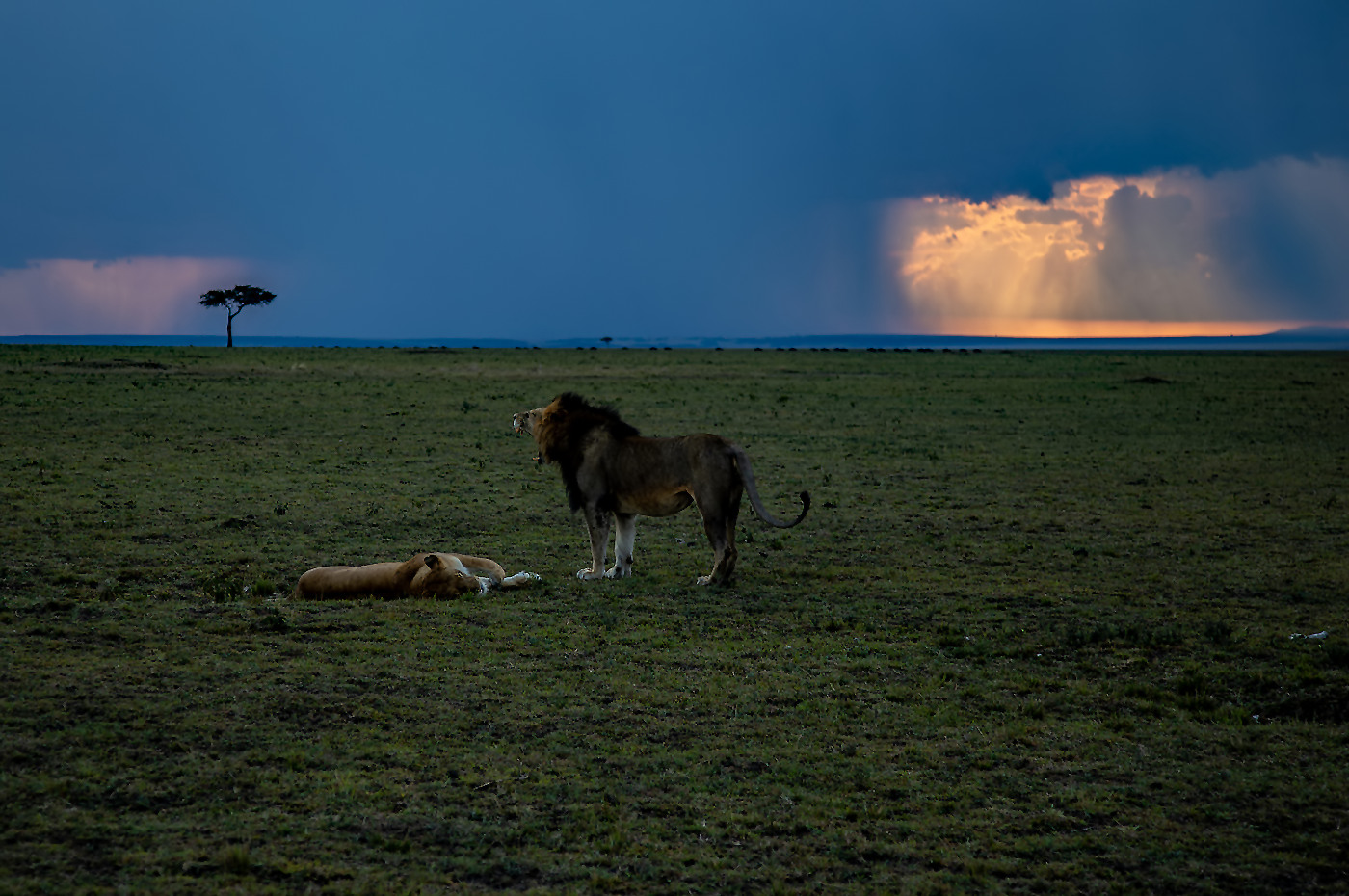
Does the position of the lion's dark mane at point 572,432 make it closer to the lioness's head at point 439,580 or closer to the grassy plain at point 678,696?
the grassy plain at point 678,696

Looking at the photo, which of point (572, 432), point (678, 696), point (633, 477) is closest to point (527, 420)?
point (572, 432)

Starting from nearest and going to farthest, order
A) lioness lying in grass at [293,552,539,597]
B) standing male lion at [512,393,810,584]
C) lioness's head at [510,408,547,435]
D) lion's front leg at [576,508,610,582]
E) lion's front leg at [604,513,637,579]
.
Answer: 1. lioness lying in grass at [293,552,539,597]
2. standing male lion at [512,393,810,584]
3. lion's front leg at [576,508,610,582]
4. lion's front leg at [604,513,637,579]
5. lioness's head at [510,408,547,435]

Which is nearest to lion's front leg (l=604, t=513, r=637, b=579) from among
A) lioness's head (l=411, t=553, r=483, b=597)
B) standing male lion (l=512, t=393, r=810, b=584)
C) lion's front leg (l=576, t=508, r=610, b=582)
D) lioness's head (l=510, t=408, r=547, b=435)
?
standing male lion (l=512, t=393, r=810, b=584)

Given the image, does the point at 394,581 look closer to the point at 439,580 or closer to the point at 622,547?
the point at 439,580

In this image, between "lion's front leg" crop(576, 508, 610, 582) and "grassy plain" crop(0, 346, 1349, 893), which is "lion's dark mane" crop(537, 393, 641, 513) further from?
"grassy plain" crop(0, 346, 1349, 893)

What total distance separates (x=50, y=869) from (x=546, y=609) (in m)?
5.87

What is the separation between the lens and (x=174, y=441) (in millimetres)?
25578

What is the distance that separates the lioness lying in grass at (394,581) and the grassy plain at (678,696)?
301mm

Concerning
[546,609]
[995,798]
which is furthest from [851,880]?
[546,609]

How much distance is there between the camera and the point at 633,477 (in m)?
12.2

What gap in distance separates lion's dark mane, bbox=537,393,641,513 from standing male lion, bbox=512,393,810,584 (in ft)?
0.04

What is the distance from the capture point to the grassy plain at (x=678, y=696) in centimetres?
586

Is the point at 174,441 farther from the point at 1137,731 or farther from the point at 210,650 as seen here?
the point at 1137,731

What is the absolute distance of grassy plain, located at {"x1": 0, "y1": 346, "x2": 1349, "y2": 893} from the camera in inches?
231
